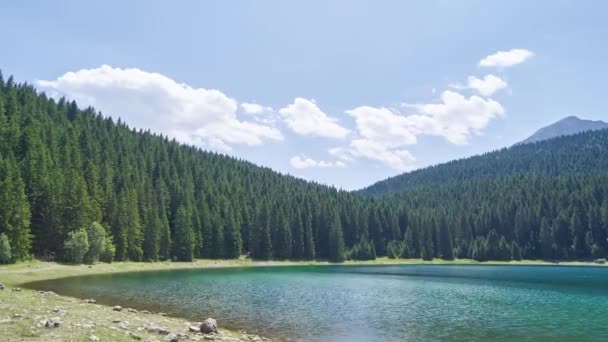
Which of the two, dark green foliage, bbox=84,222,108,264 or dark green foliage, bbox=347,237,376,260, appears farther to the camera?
dark green foliage, bbox=347,237,376,260

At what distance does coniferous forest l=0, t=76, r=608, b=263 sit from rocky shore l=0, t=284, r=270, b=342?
152 feet

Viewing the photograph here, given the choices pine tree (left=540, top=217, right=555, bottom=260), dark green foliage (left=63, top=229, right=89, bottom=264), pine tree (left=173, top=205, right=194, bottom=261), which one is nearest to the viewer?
dark green foliage (left=63, top=229, right=89, bottom=264)

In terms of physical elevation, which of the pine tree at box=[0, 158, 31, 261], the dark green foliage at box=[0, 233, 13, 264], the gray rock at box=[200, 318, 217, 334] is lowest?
the gray rock at box=[200, 318, 217, 334]

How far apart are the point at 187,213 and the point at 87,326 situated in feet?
345

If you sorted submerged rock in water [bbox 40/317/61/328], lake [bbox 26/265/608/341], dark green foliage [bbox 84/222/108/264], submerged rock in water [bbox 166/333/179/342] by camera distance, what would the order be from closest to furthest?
1. submerged rock in water [bbox 40/317/61/328]
2. submerged rock in water [bbox 166/333/179/342]
3. lake [bbox 26/265/608/341]
4. dark green foliage [bbox 84/222/108/264]

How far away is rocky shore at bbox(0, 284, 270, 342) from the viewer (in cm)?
2091

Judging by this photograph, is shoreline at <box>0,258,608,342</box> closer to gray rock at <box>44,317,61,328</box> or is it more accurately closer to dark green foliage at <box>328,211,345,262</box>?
gray rock at <box>44,317,61,328</box>

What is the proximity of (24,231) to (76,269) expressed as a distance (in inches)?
408

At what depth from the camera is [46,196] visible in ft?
285

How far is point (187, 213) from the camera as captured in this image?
415 feet

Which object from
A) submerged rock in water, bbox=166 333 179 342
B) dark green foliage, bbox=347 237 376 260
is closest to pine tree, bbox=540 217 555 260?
dark green foliage, bbox=347 237 376 260

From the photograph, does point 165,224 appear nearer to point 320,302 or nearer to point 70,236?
point 70,236

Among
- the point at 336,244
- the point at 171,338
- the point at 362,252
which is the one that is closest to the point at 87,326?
the point at 171,338

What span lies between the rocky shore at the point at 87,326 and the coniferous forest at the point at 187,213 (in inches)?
1818
